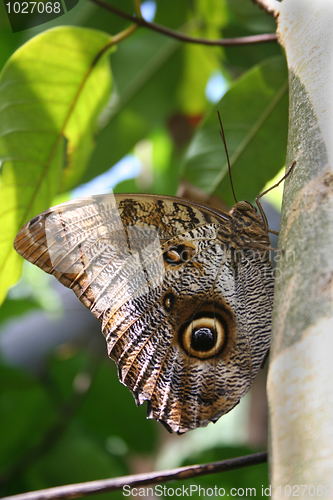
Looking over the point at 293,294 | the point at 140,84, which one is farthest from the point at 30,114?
the point at 293,294

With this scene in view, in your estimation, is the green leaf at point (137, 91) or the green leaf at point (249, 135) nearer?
the green leaf at point (249, 135)

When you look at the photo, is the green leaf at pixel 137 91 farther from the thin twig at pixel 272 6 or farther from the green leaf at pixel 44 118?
the thin twig at pixel 272 6

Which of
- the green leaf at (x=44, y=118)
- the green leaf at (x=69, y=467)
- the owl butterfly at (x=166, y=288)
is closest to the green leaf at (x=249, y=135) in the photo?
the owl butterfly at (x=166, y=288)

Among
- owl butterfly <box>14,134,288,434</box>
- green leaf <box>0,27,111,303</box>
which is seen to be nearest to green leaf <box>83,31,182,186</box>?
green leaf <box>0,27,111,303</box>

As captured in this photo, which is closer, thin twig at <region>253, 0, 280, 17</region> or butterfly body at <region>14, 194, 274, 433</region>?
thin twig at <region>253, 0, 280, 17</region>

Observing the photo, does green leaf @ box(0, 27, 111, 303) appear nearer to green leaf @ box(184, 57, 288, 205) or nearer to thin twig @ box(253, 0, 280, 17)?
green leaf @ box(184, 57, 288, 205)

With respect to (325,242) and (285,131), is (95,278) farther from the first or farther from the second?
(285,131)
